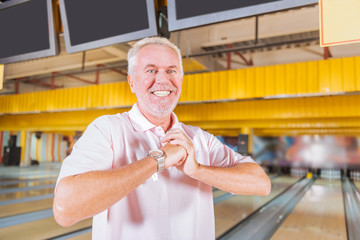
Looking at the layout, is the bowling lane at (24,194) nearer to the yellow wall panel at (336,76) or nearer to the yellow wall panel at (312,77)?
the yellow wall panel at (312,77)

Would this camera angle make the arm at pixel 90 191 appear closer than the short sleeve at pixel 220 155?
Yes

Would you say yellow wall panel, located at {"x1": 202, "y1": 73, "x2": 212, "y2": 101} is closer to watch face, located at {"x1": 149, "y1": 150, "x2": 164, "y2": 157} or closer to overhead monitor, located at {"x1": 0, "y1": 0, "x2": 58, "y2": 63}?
overhead monitor, located at {"x1": 0, "y1": 0, "x2": 58, "y2": 63}

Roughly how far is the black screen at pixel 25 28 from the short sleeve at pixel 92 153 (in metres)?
1.55

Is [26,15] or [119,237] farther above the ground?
[26,15]

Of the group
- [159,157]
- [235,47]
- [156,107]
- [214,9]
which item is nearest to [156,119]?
[156,107]

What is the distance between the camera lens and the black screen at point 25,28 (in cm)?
217

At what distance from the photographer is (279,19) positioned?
20.9 ft

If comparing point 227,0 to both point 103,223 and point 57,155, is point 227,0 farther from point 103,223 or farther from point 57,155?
point 57,155

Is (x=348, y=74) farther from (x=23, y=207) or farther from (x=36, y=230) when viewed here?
(x=23, y=207)

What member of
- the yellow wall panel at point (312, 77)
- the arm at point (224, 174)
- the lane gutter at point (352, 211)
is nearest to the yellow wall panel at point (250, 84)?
the yellow wall panel at point (312, 77)

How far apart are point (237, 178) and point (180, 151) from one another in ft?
0.90

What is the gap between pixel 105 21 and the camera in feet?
6.27

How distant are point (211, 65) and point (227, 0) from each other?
725 cm

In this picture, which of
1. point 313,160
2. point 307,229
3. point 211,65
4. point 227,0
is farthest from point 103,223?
point 313,160
